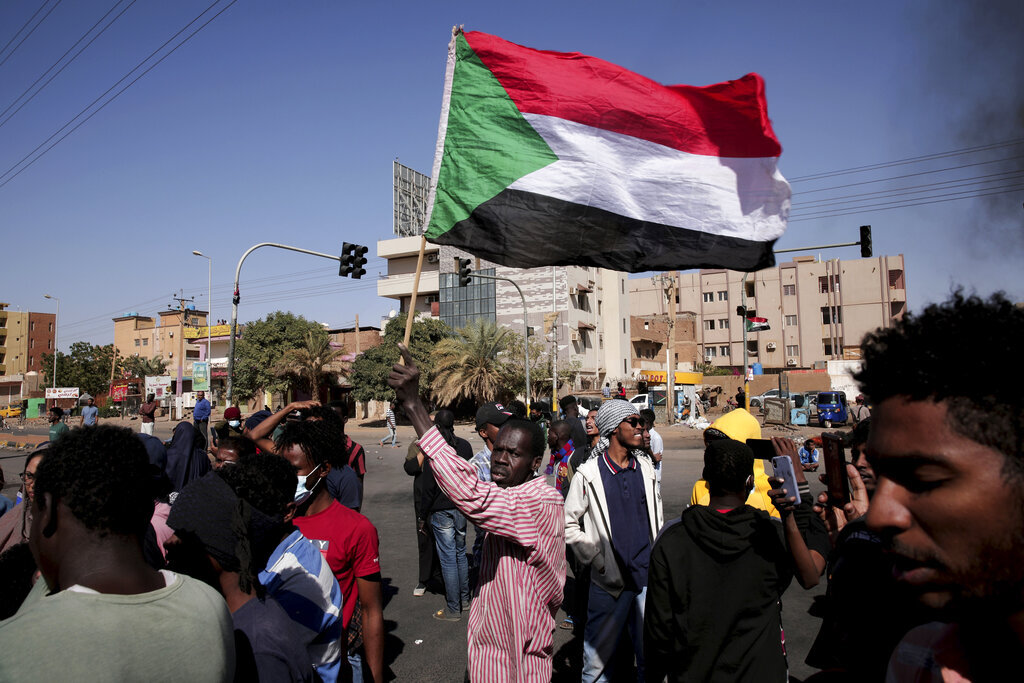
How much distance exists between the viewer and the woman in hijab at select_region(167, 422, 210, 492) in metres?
6.52

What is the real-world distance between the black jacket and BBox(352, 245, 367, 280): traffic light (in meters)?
18.2

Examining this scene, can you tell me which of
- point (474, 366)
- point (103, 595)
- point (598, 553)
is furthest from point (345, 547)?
point (474, 366)

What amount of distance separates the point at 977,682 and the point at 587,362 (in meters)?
48.1

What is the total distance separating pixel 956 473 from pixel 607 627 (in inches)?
139

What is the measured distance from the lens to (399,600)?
22.8ft

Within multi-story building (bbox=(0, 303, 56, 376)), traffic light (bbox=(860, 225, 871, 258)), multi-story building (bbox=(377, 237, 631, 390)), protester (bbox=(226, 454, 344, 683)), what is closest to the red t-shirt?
protester (bbox=(226, 454, 344, 683))

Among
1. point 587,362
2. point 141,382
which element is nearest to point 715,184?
point 587,362

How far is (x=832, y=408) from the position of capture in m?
31.8

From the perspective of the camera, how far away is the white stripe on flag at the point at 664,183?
4523 millimetres

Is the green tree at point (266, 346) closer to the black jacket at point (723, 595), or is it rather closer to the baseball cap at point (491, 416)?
the baseball cap at point (491, 416)

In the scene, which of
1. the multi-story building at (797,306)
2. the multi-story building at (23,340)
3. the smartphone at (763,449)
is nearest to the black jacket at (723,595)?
the smartphone at (763,449)

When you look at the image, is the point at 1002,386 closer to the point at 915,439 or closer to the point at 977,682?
the point at 915,439

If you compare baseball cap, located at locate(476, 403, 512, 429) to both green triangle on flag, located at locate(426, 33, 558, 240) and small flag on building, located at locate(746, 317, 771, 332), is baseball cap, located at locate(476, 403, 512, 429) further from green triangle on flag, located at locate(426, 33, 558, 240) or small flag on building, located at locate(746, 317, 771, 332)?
small flag on building, located at locate(746, 317, 771, 332)

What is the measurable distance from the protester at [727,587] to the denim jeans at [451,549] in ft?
11.7
